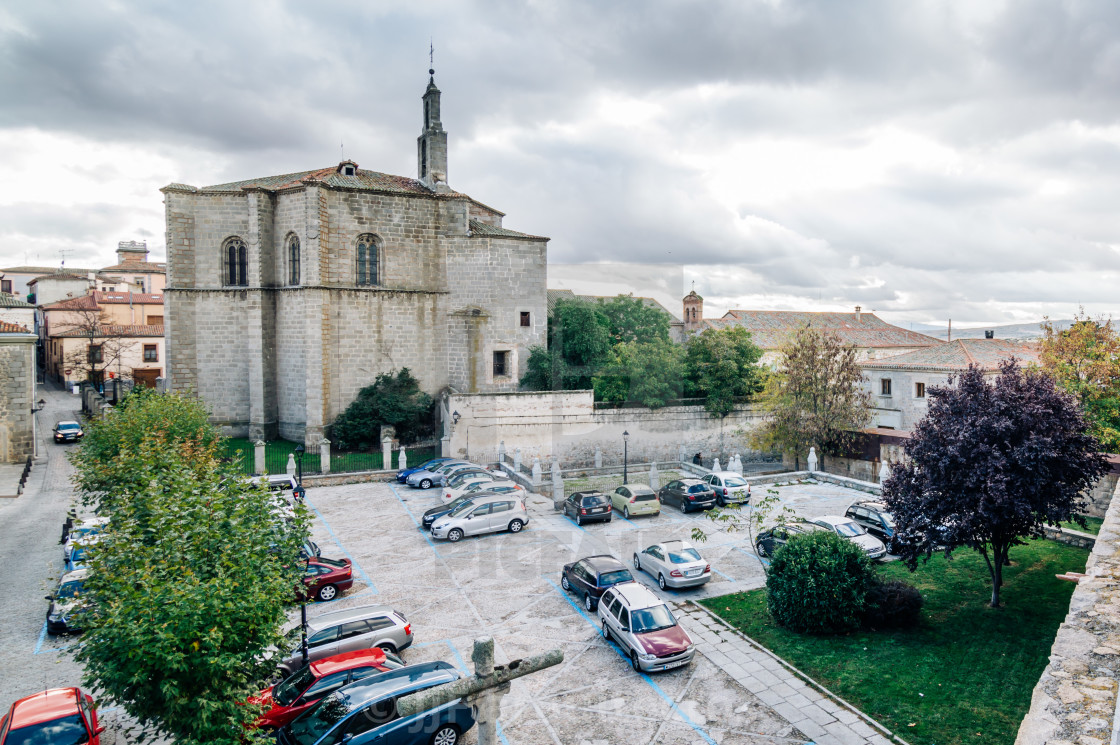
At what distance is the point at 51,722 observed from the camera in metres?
8.71

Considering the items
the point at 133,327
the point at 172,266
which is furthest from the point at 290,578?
the point at 133,327

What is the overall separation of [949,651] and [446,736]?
9068 mm

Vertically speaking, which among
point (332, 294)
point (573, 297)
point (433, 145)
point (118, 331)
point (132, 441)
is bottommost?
point (132, 441)

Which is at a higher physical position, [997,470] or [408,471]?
[997,470]

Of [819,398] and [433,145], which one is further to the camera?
[433,145]

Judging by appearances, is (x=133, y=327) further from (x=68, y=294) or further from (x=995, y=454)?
(x=995, y=454)

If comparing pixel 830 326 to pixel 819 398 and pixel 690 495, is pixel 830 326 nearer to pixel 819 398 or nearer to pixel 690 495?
pixel 819 398

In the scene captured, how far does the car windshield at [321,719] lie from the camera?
8.68 meters

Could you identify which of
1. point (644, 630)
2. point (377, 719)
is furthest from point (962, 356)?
point (377, 719)

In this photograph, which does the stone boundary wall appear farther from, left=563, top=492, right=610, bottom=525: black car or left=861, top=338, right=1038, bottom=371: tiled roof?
left=861, top=338, right=1038, bottom=371: tiled roof

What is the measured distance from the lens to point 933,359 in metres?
41.2

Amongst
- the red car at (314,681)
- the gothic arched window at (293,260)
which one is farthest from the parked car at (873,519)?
the gothic arched window at (293,260)

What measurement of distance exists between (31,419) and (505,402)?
867 inches

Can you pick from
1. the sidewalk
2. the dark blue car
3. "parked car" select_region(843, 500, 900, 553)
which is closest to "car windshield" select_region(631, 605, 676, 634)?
the sidewalk
